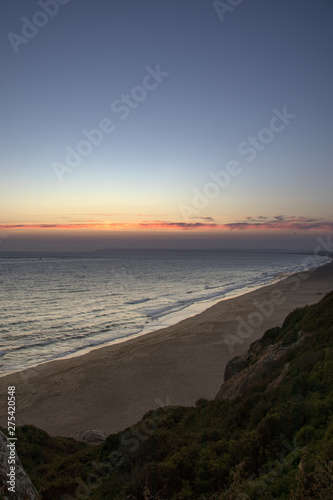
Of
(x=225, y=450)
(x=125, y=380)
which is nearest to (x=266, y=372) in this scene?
(x=225, y=450)

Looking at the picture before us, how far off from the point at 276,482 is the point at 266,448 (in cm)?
95

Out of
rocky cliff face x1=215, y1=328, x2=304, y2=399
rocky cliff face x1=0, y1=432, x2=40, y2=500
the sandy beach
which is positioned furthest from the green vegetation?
the sandy beach

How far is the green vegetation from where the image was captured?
4172mm

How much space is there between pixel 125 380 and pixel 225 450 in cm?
1096

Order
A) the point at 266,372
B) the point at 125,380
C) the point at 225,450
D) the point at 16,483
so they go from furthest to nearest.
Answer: the point at 125,380 < the point at 266,372 < the point at 225,450 < the point at 16,483

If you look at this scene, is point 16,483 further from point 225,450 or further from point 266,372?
point 266,372

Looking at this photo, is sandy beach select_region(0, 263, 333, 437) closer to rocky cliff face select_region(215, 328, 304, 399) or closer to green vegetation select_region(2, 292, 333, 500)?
green vegetation select_region(2, 292, 333, 500)

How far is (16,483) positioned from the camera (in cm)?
496

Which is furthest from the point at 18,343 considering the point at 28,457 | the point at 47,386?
the point at 28,457

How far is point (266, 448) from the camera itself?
493cm

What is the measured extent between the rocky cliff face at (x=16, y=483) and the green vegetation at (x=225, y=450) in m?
1.13

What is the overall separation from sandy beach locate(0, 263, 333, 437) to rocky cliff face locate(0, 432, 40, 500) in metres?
6.18

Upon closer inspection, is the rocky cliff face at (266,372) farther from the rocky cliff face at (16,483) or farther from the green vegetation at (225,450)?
the rocky cliff face at (16,483)

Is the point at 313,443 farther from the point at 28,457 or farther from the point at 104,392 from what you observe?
the point at 104,392
